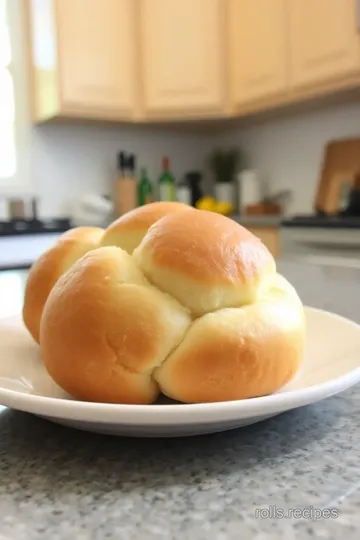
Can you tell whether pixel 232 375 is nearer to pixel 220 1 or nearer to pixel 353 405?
pixel 353 405

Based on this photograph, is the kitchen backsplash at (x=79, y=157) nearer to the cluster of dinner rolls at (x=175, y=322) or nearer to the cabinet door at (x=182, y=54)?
the cabinet door at (x=182, y=54)

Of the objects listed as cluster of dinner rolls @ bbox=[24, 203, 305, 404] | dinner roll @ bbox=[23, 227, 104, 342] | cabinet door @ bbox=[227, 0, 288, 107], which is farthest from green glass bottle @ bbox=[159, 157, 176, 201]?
cluster of dinner rolls @ bbox=[24, 203, 305, 404]

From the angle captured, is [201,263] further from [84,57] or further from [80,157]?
[80,157]

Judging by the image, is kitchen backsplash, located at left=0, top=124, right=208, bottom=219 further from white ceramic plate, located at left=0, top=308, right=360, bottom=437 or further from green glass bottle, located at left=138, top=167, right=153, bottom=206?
white ceramic plate, located at left=0, top=308, right=360, bottom=437

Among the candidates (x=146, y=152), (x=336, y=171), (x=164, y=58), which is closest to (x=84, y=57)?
(x=164, y=58)

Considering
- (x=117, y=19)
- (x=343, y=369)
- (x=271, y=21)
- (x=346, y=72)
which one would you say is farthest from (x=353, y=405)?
(x=117, y=19)

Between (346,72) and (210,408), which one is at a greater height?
(346,72)
